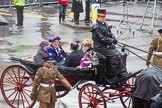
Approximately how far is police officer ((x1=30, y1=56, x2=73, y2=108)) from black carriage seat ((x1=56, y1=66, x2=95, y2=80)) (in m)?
0.67

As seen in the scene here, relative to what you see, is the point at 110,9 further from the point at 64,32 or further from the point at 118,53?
the point at 118,53

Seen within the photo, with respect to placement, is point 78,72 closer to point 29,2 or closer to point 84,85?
point 84,85

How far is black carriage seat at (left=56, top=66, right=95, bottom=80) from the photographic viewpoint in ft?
30.3

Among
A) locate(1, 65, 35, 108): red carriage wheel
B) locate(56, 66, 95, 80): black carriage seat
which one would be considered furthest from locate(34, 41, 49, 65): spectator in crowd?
locate(56, 66, 95, 80): black carriage seat

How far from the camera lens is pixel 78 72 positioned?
9.30m

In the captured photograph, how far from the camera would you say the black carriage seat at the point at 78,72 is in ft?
30.3

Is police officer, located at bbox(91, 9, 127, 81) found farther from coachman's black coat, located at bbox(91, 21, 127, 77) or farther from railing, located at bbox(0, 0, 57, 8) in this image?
railing, located at bbox(0, 0, 57, 8)

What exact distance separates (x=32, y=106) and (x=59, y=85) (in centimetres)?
68

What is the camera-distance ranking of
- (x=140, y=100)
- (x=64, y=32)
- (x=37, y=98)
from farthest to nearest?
1. (x=64, y=32)
2. (x=37, y=98)
3. (x=140, y=100)

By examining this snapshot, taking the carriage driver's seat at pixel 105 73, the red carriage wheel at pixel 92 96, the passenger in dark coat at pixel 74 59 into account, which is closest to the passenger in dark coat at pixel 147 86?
the red carriage wheel at pixel 92 96

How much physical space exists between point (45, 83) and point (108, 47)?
1499 mm

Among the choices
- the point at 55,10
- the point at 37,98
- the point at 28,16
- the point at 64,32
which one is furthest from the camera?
the point at 55,10

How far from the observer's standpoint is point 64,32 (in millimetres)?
20078

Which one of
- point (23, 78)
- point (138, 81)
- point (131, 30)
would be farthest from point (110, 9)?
point (138, 81)
